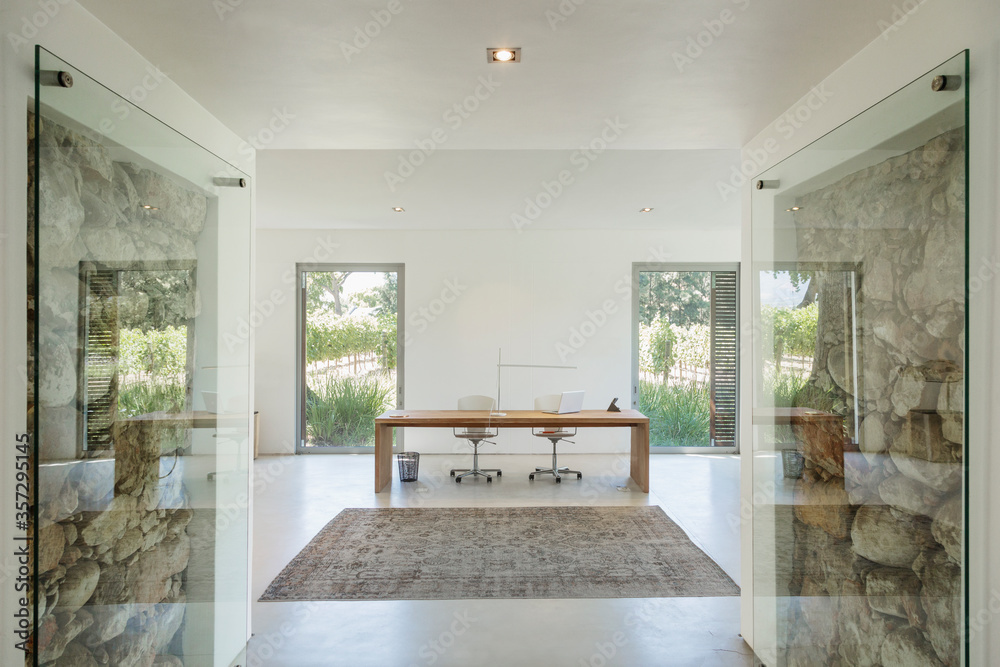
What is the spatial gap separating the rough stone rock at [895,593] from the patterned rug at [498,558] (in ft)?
5.70

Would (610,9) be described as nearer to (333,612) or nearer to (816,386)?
(816,386)

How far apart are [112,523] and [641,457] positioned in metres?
4.94

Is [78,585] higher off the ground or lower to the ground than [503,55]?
Answer: lower

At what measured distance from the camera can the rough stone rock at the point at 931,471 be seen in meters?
1.66

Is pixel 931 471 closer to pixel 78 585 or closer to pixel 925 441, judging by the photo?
pixel 925 441

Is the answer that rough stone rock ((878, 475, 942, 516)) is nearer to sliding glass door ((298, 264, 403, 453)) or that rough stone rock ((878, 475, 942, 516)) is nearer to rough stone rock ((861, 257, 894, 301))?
rough stone rock ((861, 257, 894, 301))

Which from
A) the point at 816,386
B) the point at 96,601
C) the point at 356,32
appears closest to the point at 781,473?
the point at 816,386

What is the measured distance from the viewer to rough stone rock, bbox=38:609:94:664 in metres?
1.65

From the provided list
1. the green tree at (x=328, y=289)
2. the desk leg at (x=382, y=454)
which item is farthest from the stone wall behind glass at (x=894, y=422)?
the green tree at (x=328, y=289)

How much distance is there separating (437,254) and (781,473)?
18.6ft

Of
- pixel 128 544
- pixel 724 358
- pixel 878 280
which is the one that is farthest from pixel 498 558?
pixel 724 358

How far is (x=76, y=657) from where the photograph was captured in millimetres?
1784

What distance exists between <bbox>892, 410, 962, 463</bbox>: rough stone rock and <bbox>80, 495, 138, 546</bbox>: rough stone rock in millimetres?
2447

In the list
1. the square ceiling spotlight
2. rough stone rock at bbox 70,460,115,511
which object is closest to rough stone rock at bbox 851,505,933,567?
the square ceiling spotlight
